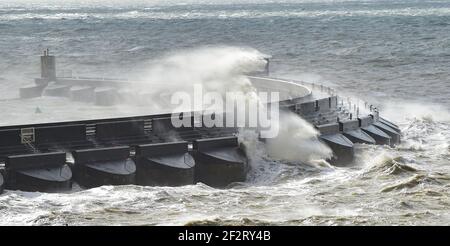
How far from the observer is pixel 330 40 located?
11081 centimetres

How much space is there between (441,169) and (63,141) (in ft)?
42.7

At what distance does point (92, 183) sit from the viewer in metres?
25.7

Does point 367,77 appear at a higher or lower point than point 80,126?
lower

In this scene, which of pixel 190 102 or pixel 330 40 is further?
pixel 330 40

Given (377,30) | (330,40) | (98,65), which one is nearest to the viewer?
(98,65)

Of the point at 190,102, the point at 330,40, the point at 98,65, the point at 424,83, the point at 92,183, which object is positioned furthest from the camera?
the point at 330,40

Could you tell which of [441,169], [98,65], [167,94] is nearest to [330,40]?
[98,65]

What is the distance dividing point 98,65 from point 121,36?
155ft
